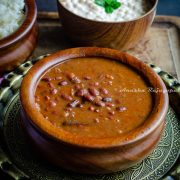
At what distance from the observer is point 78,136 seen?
A: 3.96 feet

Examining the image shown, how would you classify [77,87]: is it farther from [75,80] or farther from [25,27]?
[25,27]

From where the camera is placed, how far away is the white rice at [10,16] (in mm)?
1815

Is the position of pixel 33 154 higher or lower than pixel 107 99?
lower

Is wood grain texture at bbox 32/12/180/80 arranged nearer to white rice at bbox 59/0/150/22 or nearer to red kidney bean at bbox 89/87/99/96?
white rice at bbox 59/0/150/22

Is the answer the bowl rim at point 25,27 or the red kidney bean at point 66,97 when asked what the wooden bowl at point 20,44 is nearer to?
the bowl rim at point 25,27

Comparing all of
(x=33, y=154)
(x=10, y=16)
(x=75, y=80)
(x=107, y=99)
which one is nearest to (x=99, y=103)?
(x=107, y=99)

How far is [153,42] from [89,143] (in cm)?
109

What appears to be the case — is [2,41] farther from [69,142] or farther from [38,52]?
[69,142]

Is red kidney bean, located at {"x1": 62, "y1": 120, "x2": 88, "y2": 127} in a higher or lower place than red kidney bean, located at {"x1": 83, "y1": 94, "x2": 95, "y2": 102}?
lower

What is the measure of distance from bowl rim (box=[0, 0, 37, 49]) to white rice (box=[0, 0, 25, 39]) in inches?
1.9

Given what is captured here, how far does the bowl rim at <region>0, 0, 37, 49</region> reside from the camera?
1706 mm

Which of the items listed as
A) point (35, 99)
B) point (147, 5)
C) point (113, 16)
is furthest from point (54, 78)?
point (147, 5)

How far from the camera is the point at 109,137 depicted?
1.21 m

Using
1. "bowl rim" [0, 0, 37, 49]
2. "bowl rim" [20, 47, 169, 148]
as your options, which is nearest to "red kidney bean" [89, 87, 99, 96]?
"bowl rim" [20, 47, 169, 148]
